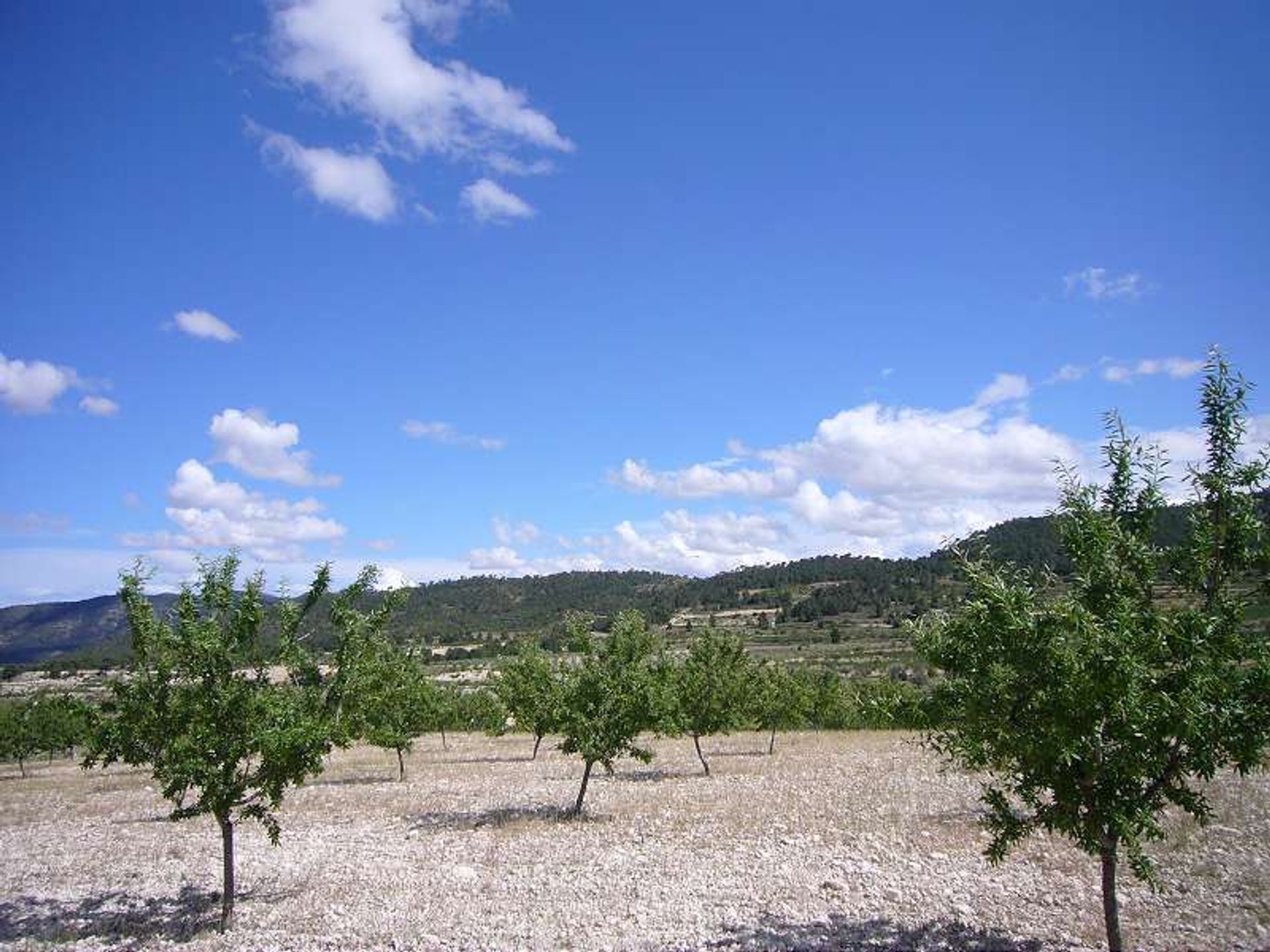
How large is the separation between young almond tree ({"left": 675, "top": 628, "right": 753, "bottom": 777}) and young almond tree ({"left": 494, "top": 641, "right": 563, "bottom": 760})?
7.59 metres

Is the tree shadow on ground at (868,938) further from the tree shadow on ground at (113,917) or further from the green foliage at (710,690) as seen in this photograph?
the green foliage at (710,690)

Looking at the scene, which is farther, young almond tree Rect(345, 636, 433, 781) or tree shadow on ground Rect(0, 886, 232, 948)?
young almond tree Rect(345, 636, 433, 781)

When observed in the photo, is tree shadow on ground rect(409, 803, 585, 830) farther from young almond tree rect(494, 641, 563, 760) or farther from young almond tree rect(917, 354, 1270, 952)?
young almond tree rect(917, 354, 1270, 952)

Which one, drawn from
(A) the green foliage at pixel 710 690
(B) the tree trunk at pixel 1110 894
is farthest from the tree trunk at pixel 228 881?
(A) the green foliage at pixel 710 690

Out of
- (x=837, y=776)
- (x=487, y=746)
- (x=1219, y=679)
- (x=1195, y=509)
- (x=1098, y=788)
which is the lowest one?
(x=487, y=746)

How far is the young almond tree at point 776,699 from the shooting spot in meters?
47.9

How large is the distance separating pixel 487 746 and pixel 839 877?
5119cm

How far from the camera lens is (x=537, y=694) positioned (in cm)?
3206

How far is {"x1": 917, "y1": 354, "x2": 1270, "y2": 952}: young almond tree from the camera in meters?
11.2

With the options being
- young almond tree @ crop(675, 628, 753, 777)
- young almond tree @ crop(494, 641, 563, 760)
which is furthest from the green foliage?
young almond tree @ crop(494, 641, 563, 760)

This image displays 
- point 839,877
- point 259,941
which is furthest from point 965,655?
point 259,941

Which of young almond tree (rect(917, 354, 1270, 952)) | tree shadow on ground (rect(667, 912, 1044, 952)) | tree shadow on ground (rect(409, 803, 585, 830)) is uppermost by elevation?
young almond tree (rect(917, 354, 1270, 952))

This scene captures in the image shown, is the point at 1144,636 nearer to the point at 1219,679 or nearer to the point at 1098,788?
the point at 1219,679

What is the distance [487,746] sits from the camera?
65.5 meters
